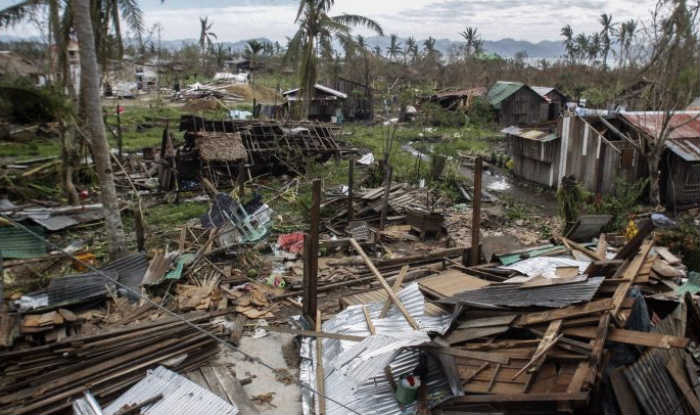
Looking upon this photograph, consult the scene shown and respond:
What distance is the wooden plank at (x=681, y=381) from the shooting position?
4.91 m

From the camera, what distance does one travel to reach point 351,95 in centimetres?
3612

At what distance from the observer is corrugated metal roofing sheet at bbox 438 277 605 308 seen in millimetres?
5570

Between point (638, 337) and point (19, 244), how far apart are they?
446 inches

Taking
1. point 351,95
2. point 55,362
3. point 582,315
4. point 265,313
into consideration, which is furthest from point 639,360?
point 351,95

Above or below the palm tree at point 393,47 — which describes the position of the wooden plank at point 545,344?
below

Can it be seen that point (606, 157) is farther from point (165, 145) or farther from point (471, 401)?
point (165, 145)

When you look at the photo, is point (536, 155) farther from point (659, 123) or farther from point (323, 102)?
point (323, 102)

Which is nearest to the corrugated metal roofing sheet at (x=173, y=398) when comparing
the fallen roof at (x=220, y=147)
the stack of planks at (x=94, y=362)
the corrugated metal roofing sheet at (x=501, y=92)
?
the stack of planks at (x=94, y=362)

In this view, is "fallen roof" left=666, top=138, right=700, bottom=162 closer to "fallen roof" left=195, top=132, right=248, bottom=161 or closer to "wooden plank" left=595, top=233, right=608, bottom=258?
"wooden plank" left=595, top=233, right=608, bottom=258

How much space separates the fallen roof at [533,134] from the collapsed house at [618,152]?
0.17 ft

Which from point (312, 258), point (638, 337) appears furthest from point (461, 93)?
point (638, 337)

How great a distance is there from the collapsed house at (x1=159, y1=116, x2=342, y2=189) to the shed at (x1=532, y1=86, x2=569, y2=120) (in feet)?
56.1

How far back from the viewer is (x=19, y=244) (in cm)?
1041

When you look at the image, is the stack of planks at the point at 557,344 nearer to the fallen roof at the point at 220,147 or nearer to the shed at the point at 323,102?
the fallen roof at the point at 220,147
